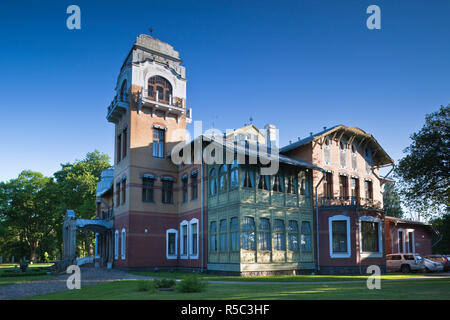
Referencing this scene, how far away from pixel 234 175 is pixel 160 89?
11.6 metres

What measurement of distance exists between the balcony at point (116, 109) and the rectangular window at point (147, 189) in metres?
5.79

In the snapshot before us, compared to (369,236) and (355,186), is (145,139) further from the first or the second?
(369,236)

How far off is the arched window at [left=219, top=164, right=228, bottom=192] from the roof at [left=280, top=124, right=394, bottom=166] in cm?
570

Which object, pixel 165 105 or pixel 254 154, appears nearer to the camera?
pixel 254 154

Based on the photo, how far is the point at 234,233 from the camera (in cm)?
2275

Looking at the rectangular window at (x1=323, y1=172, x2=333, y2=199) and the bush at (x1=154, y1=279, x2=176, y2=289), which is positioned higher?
the rectangular window at (x1=323, y1=172, x2=333, y2=199)

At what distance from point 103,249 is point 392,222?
25.4 m

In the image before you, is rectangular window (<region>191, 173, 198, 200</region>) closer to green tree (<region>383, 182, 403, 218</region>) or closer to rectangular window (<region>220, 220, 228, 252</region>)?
rectangular window (<region>220, 220, 228, 252</region>)

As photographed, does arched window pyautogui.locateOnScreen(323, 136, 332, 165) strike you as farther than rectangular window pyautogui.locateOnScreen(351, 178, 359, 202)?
No

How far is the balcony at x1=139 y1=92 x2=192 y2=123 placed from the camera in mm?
29277

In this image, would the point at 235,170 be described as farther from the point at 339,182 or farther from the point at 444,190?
the point at 444,190

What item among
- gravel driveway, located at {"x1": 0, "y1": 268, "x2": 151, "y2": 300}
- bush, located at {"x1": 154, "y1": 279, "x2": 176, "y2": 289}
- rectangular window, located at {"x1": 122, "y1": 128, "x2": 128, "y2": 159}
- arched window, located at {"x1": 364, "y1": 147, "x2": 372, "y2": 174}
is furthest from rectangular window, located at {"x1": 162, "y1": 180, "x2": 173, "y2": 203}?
bush, located at {"x1": 154, "y1": 279, "x2": 176, "y2": 289}

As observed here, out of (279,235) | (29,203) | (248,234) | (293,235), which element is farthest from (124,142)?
(29,203)

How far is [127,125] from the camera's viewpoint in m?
29.6
